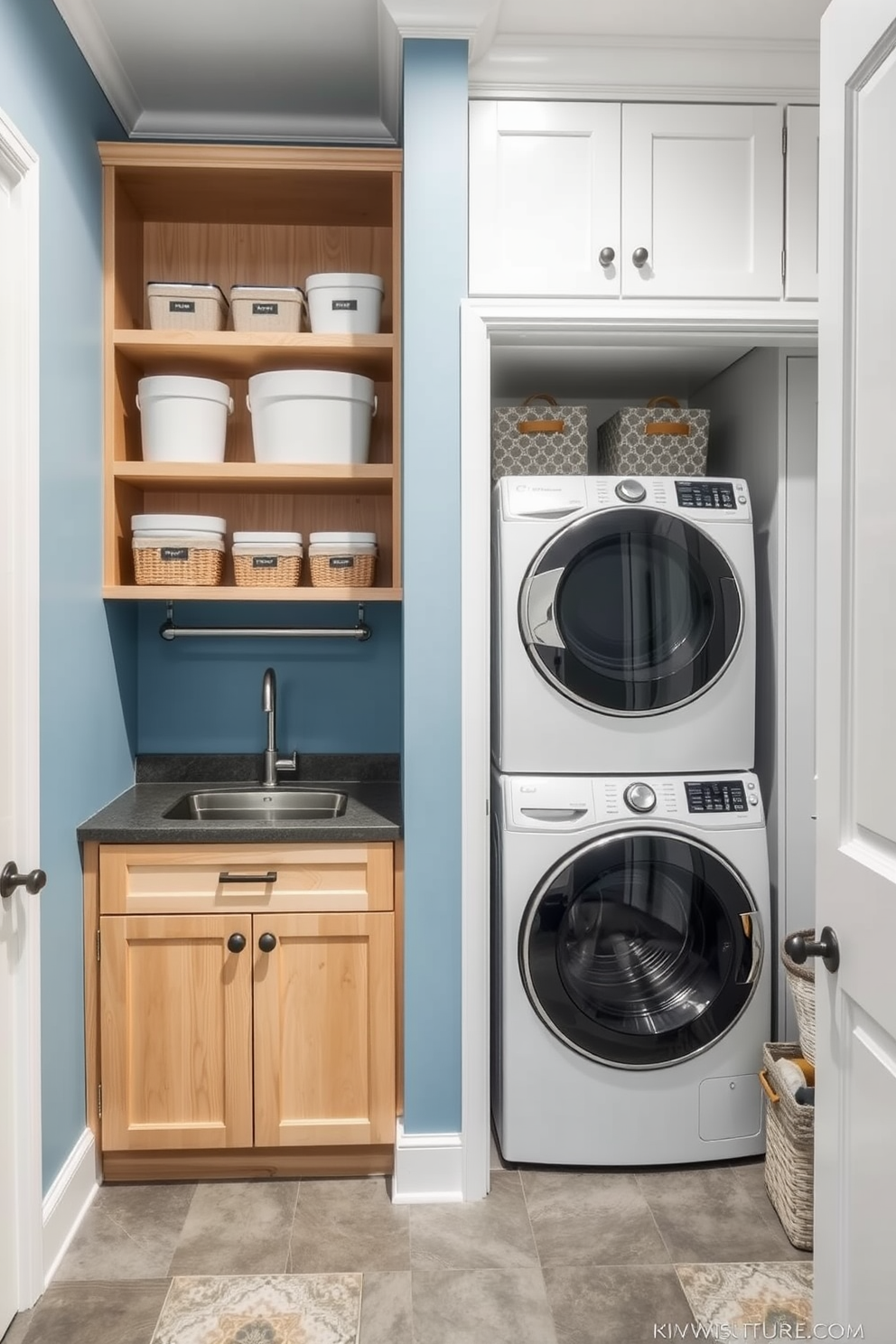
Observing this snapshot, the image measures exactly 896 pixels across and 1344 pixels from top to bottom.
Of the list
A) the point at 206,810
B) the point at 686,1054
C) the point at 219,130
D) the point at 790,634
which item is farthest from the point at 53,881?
the point at 219,130

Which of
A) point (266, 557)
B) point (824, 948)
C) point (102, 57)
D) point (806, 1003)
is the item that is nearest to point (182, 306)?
point (102, 57)

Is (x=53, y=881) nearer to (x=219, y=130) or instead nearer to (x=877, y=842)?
(x=877, y=842)

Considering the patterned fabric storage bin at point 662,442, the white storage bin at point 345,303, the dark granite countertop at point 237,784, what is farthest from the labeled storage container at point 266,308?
the dark granite countertop at point 237,784

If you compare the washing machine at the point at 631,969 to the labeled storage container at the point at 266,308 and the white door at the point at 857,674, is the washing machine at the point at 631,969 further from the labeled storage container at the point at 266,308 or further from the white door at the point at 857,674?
the labeled storage container at the point at 266,308

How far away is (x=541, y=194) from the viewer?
214 cm

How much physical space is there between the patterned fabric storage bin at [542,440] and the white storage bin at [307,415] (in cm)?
36

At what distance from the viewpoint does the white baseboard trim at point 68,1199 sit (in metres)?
1.91

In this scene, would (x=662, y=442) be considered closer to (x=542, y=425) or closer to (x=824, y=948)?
(x=542, y=425)

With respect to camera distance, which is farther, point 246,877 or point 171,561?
point 171,561

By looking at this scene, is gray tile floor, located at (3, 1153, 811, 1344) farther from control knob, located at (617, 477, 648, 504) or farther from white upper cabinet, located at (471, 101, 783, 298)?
white upper cabinet, located at (471, 101, 783, 298)

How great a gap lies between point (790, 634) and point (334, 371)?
133 cm

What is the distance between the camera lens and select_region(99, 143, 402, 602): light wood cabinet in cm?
235

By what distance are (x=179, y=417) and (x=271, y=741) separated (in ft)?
2.90

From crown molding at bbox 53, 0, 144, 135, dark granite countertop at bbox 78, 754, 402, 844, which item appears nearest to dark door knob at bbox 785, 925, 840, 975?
dark granite countertop at bbox 78, 754, 402, 844
